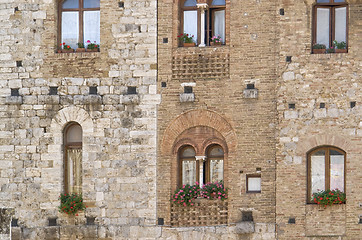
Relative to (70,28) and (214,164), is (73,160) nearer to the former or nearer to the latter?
(70,28)

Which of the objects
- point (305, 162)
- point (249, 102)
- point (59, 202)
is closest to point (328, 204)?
point (305, 162)

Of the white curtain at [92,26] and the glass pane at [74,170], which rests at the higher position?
the white curtain at [92,26]

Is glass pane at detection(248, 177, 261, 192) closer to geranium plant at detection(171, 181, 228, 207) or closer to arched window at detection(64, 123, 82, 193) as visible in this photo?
geranium plant at detection(171, 181, 228, 207)

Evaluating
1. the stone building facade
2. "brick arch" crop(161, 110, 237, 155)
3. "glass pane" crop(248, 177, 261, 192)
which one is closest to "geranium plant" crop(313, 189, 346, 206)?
the stone building facade

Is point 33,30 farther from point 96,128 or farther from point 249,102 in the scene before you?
point 249,102

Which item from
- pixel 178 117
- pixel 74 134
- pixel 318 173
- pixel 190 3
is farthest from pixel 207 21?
pixel 318 173

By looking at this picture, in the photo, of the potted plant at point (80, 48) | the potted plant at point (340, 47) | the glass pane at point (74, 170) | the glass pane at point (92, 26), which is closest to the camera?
the potted plant at point (340, 47)

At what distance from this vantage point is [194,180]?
26.5m

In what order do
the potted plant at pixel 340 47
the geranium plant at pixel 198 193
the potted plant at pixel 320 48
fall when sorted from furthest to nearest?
the geranium plant at pixel 198 193 → the potted plant at pixel 320 48 → the potted plant at pixel 340 47

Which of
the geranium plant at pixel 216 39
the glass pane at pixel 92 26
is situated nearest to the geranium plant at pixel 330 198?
the geranium plant at pixel 216 39

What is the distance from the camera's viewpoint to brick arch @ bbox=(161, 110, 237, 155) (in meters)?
26.0

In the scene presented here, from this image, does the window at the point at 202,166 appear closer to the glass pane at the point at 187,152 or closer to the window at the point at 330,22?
the glass pane at the point at 187,152

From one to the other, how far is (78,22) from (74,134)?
10.4ft

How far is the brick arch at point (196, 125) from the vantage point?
2605 centimetres
